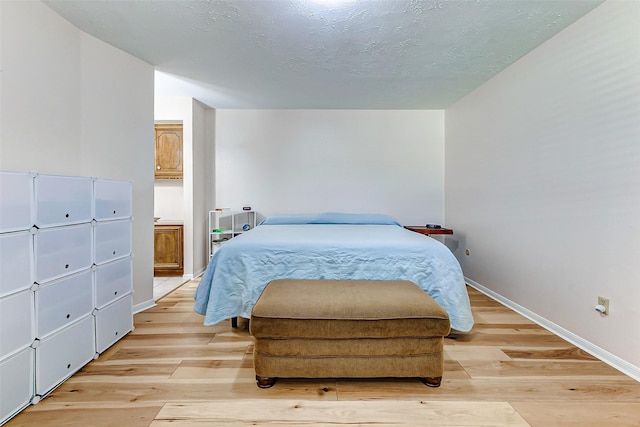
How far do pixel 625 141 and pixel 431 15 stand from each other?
1458 mm

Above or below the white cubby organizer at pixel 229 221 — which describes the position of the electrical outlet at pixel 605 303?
below

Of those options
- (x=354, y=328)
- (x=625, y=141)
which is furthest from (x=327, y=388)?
(x=625, y=141)

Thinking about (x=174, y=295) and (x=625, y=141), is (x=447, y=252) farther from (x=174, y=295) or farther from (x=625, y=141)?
(x=174, y=295)

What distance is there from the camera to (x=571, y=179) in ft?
6.61

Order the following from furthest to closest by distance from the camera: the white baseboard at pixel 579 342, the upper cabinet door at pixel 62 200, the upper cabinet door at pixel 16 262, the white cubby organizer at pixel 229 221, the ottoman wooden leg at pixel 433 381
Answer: the white cubby organizer at pixel 229 221
the white baseboard at pixel 579 342
the ottoman wooden leg at pixel 433 381
the upper cabinet door at pixel 62 200
the upper cabinet door at pixel 16 262

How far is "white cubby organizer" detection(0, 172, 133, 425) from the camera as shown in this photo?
1261mm

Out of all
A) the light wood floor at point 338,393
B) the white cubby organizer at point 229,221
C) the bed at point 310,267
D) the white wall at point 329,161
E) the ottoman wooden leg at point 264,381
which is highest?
the white wall at point 329,161

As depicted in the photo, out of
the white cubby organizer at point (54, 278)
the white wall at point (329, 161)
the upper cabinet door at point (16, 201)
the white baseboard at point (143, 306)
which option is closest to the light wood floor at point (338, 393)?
the white cubby organizer at point (54, 278)

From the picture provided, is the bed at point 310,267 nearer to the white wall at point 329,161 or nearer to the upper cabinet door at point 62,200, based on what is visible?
the upper cabinet door at point 62,200

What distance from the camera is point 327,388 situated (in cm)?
150

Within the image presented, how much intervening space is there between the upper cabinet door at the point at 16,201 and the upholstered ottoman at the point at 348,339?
119 cm

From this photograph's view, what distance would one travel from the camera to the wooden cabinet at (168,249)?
359 cm

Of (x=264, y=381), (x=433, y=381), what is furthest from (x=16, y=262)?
(x=433, y=381)

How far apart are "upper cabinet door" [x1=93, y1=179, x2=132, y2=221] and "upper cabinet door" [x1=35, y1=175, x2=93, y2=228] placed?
0.06m
